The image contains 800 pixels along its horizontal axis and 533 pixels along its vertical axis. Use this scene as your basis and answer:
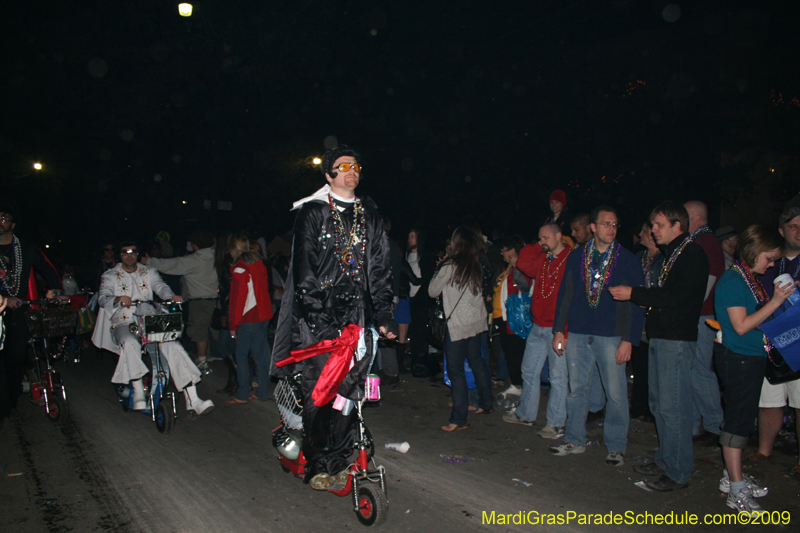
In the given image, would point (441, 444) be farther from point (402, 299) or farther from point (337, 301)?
point (402, 299)

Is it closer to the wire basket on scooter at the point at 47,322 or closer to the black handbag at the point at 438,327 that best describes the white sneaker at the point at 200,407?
the wire basket on scooter at the point at 47,322

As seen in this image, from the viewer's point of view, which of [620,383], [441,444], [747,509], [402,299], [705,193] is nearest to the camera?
[747,509]

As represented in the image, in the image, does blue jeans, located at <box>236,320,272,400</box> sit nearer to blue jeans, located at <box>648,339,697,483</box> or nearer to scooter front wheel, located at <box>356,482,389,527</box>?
scooter front wheel, located at <box>356,482,389,527</box>

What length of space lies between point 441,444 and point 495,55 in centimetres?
1426

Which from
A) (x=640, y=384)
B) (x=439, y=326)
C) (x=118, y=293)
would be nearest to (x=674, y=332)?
(x=640, y=384)

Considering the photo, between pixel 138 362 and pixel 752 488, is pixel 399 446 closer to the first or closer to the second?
pixel 752 488

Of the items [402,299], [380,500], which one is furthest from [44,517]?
[402,299]

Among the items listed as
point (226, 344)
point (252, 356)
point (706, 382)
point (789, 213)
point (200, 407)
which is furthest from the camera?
point (226, 344)

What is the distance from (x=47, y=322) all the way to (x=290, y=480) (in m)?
3.62

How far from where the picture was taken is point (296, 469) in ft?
14.0

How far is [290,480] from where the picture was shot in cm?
460

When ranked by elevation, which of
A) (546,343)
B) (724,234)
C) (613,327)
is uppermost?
(724,234)

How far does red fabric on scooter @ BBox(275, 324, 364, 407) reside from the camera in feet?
12.3

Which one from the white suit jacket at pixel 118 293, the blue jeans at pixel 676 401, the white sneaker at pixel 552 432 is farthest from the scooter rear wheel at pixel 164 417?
the blue jeans at pixel 676 401
